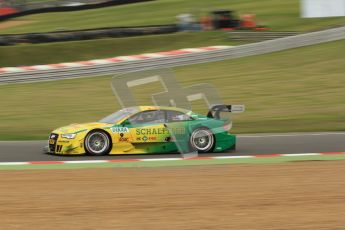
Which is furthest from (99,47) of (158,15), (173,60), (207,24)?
(158,15)

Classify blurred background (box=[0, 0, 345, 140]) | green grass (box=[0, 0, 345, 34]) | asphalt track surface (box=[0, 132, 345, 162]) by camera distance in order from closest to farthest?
1. asphalt track surface (box=[0, 132, 345, 162])
2. blurred background (box=[0, 0, 345, 140])
3. green grass (box=[0, 0, 345, 34])

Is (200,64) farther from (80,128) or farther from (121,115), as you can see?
(80,128)

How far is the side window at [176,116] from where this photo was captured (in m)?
13.2

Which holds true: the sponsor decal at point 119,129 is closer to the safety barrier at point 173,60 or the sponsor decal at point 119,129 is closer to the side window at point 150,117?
the side window at point 150,117

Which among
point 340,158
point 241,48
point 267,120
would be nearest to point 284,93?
point 267,120

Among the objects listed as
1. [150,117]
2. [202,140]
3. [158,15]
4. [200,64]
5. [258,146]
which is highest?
[158,15]

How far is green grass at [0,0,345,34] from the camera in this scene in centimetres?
3506

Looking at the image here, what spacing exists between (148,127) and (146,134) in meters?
0.13

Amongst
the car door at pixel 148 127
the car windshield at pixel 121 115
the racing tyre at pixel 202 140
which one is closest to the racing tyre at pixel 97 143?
the car windshield at pixel 121 115

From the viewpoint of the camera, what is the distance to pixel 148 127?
13.2 m

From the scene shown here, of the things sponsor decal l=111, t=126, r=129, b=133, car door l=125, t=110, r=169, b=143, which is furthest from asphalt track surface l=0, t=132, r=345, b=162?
sponsor decal l=111, t=126, r=129, b=133

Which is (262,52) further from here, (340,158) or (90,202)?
(90,202)

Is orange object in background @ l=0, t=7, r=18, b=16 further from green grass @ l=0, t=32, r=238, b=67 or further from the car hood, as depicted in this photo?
the car hood

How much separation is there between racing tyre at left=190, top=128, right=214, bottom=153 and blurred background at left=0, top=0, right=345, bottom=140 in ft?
5.59
